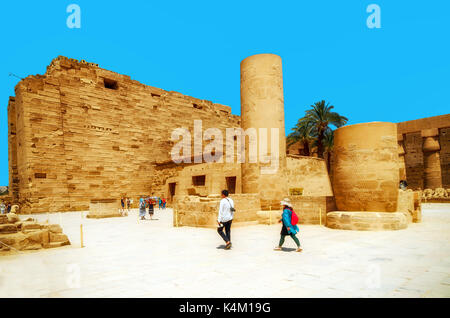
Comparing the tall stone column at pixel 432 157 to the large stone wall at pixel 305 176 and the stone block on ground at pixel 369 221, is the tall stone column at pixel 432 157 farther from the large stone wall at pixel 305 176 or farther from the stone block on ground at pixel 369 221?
the stone block on ground at pixel 369 221

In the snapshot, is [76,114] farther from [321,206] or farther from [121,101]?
[321,206]

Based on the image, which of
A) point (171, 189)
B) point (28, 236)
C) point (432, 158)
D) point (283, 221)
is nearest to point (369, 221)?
point (283, 221)

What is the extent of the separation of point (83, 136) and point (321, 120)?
65.6 feet

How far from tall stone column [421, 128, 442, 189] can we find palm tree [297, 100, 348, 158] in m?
6.36

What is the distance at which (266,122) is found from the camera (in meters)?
11.0

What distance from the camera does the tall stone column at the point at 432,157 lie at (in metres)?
22.6

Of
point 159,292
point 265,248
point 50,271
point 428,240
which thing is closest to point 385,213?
point 428,240

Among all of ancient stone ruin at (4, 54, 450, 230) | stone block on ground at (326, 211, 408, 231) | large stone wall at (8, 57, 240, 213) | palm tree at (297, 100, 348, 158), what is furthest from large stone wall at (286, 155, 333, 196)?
large stone wall at (8, 57, 240, 213)

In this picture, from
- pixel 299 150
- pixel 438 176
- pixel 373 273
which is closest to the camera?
pixel 373 273

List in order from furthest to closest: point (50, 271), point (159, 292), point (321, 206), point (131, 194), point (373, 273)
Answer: point (131, 194), point (321, 206), point (50, 271), point (373, 273), point (159, 292)

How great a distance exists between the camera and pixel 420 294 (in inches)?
123

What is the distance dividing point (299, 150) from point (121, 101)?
1874 centimetres

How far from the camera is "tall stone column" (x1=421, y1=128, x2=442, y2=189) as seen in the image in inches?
889

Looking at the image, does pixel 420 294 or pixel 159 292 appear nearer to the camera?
pixel 420 294
